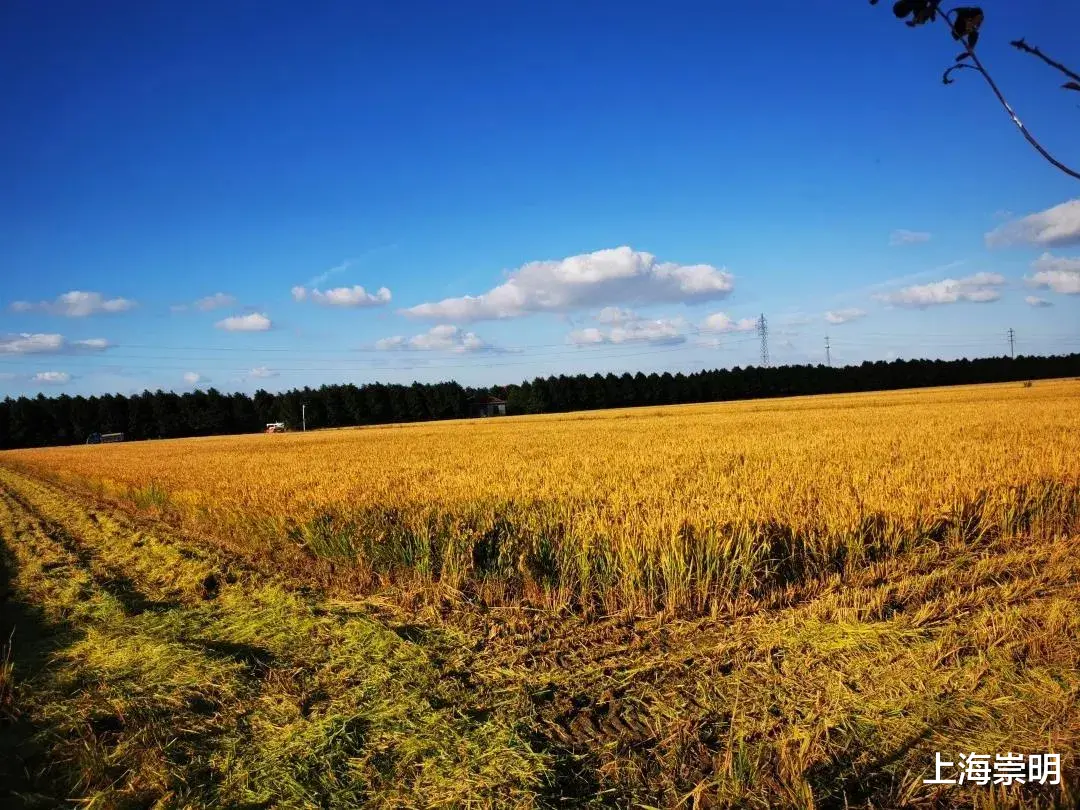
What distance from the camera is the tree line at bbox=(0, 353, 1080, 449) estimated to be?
88.3m

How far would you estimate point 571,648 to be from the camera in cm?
471

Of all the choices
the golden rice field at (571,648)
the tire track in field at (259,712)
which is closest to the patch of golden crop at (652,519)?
the golden rice field at (571,648)

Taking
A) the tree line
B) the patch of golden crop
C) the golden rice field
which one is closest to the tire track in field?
the golden rice field

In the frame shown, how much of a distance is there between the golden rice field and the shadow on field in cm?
3

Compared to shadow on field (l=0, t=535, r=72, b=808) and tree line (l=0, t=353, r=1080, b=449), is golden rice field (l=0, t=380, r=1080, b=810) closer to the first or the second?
shadow on field (l=0, t=535, r=72, b=808)

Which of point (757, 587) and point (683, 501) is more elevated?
point (683, 501)

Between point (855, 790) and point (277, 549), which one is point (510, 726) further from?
point (277, 549)

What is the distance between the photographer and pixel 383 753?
338cm

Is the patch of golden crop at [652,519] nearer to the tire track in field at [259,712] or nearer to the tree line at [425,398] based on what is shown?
the tire track in field at [259,712]

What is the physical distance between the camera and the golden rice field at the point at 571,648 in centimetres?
314

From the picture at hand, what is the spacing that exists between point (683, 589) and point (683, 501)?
6.37 feet

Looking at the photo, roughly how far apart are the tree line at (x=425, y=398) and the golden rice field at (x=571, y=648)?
3508 inches

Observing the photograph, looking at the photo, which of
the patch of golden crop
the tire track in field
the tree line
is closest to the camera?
the tire track in field

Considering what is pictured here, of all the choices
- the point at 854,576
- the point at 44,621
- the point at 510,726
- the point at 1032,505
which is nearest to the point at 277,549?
the point at 44,621
